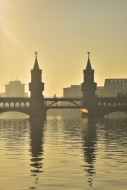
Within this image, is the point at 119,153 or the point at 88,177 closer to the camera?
the point at 88,177

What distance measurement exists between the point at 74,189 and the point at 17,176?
600 centimetres

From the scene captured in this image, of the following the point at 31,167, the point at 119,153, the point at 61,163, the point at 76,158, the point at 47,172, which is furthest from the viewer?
the point at 119,153

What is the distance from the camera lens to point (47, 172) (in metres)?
36.7

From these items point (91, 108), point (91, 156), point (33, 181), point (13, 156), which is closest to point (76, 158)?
point (91, 156)

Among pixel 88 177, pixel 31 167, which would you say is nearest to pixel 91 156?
pixel 31 167

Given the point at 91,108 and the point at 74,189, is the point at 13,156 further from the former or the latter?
the point at 91,108

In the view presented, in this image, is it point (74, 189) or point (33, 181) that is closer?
point (74, 189)

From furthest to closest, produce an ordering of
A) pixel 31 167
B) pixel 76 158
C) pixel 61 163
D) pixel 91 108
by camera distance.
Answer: pixel 91 108, pixel 76 158, pixel 61 163, pixel 31 167

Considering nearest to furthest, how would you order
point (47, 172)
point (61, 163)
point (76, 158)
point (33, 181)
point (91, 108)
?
point (33, 181) → point (47, 172) → point (61, 163) → point (76, 158) → point (91, 108)

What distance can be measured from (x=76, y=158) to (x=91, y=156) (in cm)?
229

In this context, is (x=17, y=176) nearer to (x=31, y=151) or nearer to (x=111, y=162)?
(x=111, y=162)

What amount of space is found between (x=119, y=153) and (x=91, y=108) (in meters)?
148

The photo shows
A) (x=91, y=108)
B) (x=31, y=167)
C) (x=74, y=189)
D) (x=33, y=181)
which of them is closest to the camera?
(x=74, y=189)

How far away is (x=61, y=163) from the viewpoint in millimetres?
42281
